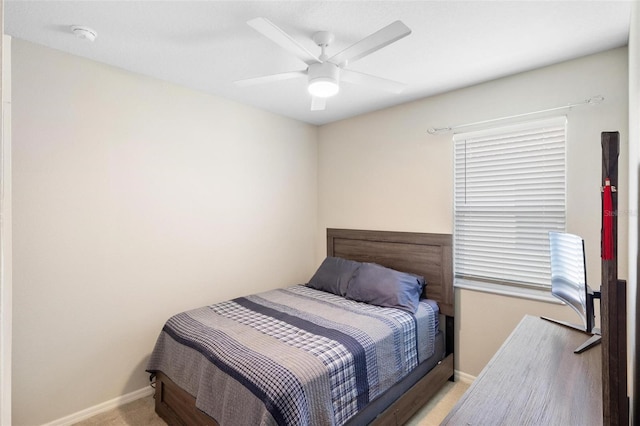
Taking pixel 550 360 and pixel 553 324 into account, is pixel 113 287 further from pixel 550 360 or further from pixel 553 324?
pixel 553 324

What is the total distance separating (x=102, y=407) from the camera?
94.9 inches

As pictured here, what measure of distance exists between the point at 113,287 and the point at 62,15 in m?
1.79

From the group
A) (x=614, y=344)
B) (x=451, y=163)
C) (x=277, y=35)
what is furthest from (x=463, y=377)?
(x=277, y=35)

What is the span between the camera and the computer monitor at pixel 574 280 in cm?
162

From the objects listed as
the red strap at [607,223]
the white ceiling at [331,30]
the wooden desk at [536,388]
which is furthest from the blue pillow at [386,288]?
the red strap at [607,223]

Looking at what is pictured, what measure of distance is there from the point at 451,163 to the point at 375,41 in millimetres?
1630

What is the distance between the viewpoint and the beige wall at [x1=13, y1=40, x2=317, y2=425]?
212 centimetres

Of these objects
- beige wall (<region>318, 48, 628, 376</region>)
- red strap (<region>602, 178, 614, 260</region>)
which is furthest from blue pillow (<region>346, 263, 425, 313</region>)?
red strap (<region>602, 178, 614, 260</region>)

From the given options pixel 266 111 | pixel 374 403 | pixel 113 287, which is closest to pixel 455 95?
pixel 266 111

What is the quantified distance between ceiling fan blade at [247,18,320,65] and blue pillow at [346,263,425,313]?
1846 mm

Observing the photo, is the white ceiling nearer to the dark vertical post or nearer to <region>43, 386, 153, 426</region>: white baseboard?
the dark vertical post

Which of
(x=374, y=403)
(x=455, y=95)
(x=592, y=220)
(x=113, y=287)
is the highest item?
(x=455, y=95)

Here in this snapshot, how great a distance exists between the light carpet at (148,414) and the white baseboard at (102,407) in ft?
0.10

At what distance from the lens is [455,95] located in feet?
9.45
